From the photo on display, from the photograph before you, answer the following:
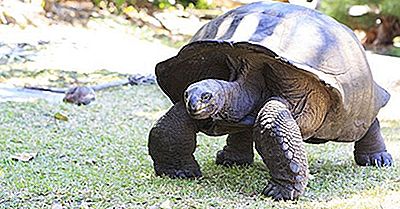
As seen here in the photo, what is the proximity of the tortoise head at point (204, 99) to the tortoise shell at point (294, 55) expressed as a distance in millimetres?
215

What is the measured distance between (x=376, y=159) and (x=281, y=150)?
1.01 metres

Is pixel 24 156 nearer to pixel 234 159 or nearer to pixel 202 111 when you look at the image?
pixel 234 159

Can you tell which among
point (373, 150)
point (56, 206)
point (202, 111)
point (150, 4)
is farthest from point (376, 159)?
point (150, 4)

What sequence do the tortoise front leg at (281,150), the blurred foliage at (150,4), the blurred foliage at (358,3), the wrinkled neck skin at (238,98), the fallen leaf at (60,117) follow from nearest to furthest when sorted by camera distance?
the tortoise front leg at (281,150), the wrinkled neck skin at (238,98), the fallen leaf at (60,117), the blurred foliage at (358,3), the blurred foliage at (150,4)

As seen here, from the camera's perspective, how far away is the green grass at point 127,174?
2.62 metres

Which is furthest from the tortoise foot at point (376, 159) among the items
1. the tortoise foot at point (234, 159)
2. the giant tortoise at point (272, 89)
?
the tortoise foot at point (234, 159)

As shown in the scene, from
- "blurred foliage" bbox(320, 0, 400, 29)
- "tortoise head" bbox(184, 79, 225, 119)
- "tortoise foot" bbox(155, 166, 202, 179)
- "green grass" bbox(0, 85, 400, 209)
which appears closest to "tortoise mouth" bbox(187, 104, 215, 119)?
A: "tortoise head" bbox(184, 79, 225, 119)

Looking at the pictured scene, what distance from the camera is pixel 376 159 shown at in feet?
11.3

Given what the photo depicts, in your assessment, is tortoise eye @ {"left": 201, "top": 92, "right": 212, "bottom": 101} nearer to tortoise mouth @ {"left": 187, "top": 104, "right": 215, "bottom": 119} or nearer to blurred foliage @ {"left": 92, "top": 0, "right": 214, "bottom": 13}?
tortoise mouth @ {"left": 187, "top": 104, "right": 215, "bottom": 119}

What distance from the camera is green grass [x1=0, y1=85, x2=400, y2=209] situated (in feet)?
8.59

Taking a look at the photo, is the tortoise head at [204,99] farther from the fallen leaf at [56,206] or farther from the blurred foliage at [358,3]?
the blurred foliage at [358,3]

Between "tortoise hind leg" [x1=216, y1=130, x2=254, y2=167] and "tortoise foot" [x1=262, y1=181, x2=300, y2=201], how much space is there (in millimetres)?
645

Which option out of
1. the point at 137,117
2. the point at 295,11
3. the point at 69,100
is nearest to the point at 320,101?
the point at 295,11

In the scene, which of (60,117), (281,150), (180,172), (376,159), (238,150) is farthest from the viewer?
(60,117)
